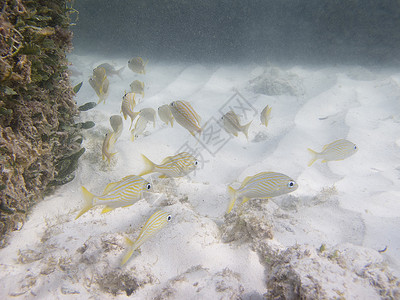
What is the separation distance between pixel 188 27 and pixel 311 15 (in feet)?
24.7

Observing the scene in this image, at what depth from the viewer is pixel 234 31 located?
14469 mm

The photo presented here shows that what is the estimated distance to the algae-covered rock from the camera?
2174mm

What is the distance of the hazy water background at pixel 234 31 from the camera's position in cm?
1217

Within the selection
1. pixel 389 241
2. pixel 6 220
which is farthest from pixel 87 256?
pixel 389 241

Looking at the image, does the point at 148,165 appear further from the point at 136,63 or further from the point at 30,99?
the point at 136,63

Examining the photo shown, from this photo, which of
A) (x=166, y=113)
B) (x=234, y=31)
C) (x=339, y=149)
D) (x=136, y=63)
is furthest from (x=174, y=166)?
(x=234, y=31)

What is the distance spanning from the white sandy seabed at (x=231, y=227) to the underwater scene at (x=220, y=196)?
0.06 feet

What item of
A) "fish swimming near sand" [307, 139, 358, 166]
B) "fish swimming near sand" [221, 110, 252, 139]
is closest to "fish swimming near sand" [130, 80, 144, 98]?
"fish swimming near sand" [221, 110, 252, 139]

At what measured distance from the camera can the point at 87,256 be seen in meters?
2.32

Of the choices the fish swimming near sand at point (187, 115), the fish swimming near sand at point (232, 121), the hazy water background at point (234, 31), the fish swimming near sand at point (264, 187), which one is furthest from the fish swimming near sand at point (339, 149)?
the hazy water background at point (234, 31)

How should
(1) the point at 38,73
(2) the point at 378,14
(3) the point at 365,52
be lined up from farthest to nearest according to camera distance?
(3) the point at 365,52 < (2) the point at 378,14 < (1) the point at 38,73

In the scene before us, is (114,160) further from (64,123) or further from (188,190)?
(188,190)

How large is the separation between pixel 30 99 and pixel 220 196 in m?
2.93

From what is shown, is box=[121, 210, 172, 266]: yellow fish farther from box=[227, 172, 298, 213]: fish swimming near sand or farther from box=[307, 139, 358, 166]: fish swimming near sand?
box=[307, 139, 358, 166]: fish swimming near sand
